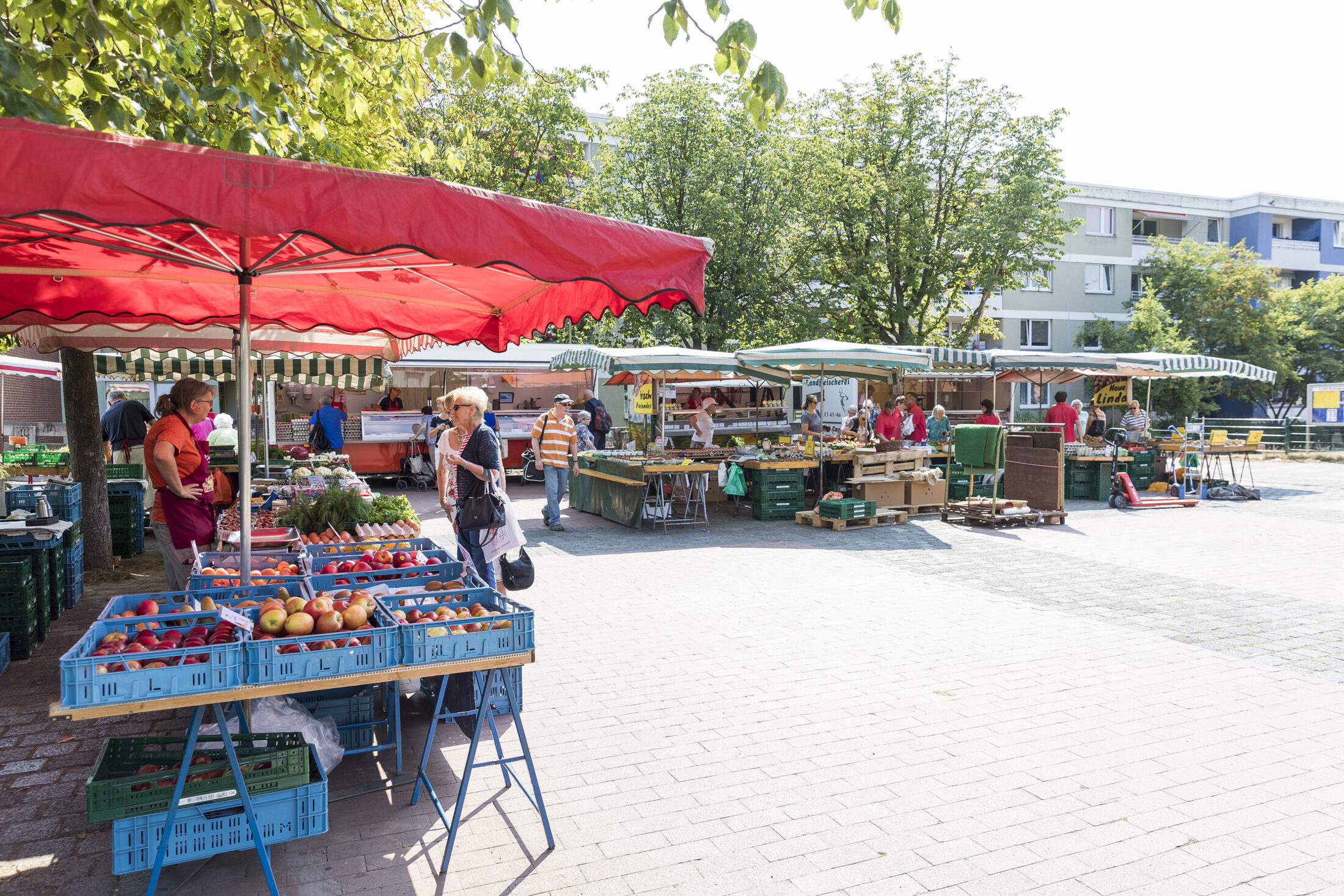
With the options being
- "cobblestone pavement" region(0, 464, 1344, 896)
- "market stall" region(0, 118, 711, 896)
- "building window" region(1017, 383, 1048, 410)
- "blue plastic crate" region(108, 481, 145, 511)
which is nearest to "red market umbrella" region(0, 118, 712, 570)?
"market stall" region(0, 118, 711, 896)

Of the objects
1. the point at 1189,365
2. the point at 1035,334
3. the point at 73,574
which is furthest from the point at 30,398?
the point at 1035,334

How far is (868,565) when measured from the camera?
1000 cm

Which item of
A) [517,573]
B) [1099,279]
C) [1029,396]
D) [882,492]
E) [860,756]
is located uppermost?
[1099,279]

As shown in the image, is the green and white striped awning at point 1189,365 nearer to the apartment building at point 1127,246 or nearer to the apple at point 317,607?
the apartment building at point 1127,246

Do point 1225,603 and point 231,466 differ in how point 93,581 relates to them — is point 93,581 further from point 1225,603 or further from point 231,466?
point 1225,603

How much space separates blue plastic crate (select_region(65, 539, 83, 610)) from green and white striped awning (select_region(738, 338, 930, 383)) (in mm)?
9122

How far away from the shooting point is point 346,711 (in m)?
4.55

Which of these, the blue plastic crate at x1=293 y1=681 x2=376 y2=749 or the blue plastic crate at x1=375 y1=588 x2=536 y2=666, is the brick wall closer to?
Result: the blue plastic crate at x1=293 y1=681 x2=376 y2=749

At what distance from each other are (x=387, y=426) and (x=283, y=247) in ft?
52.4

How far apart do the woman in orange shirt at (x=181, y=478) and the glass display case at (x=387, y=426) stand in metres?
11.9

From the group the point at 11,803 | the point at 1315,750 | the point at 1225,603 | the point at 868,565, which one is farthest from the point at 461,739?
the point at 1225,603

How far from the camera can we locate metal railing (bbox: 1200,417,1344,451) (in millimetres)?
29984

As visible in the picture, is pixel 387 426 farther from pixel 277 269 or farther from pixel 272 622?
pixel 272 622

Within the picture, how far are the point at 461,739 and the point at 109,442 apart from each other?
10.3 m
